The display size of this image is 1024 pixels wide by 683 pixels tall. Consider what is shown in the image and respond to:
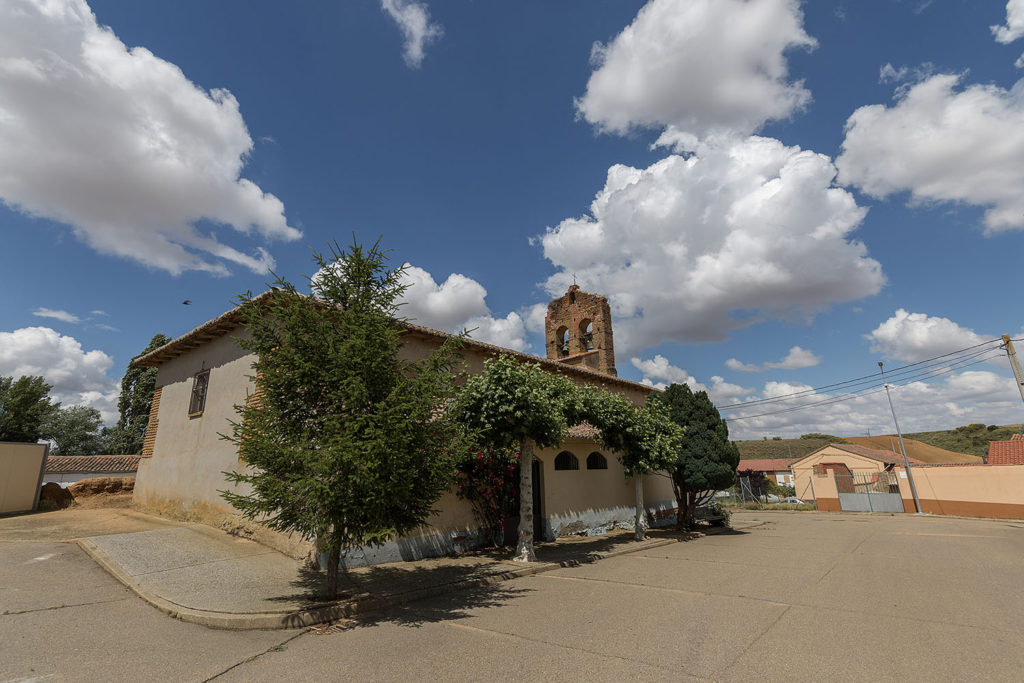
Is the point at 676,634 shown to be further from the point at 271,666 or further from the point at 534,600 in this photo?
the point at 271,666

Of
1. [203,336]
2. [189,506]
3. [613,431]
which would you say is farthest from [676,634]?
[203,336]

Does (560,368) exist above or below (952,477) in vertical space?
above

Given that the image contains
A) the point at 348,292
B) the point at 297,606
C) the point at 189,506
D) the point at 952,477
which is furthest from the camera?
the point at 952,477

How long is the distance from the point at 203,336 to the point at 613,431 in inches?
439

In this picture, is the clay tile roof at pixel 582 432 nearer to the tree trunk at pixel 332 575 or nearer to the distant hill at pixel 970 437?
the tree trunk at pixel 332 575

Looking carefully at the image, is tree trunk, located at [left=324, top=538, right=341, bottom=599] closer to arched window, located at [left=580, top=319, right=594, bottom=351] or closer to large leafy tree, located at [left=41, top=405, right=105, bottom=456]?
arched window, located at [left=580, top=319, right=594, bottom=351]

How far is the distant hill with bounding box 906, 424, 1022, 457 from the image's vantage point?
5894 cm

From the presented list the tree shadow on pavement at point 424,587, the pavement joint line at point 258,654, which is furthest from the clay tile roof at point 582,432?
the pavement joint line at point 258,654

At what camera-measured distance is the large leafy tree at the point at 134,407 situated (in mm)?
29016

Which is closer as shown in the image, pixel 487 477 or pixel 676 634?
pixel 676 634

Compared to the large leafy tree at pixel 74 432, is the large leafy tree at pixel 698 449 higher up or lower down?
lower down

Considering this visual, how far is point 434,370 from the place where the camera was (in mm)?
6949

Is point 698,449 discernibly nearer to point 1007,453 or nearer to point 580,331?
point 580,331

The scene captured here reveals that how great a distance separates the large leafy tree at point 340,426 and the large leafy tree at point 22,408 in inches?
1493
